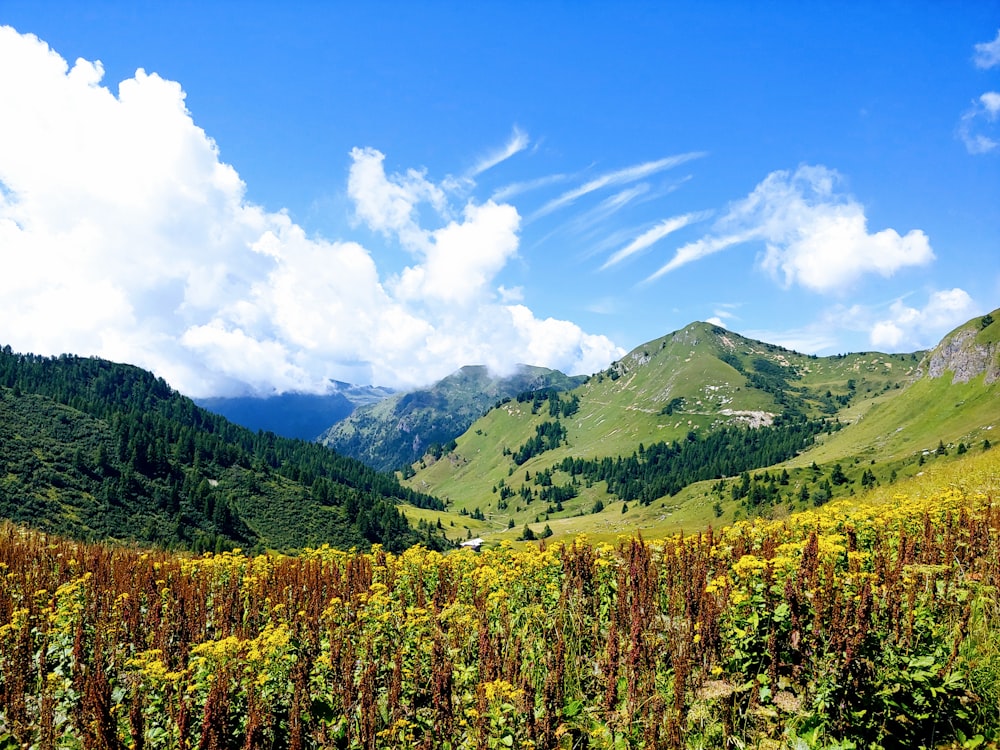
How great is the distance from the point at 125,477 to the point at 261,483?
46.3 m

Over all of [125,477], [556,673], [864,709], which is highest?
[125,477]

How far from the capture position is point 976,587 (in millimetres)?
9930

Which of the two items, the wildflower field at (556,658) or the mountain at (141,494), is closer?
the wildflower field at (556,658)

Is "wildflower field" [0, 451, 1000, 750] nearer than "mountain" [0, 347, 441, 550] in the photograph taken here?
Yes

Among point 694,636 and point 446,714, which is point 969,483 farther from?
point 446,714

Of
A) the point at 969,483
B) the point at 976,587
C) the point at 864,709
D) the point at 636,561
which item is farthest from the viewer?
the point at 969,483

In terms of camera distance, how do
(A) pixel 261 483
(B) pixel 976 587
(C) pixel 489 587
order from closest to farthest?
(B) pixel 976 587
(C) pixel 489 587
(A) pixel 261 483

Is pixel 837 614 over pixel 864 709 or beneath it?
over

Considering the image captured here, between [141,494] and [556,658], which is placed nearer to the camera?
[556,658]

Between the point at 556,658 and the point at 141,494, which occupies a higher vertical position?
the point at 141,494

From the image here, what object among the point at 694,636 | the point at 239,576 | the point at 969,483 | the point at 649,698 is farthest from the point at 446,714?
the point at 969,483

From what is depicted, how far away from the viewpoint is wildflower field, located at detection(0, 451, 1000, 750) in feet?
23.2

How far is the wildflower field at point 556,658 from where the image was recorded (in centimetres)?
707

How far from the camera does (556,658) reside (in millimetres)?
8398
